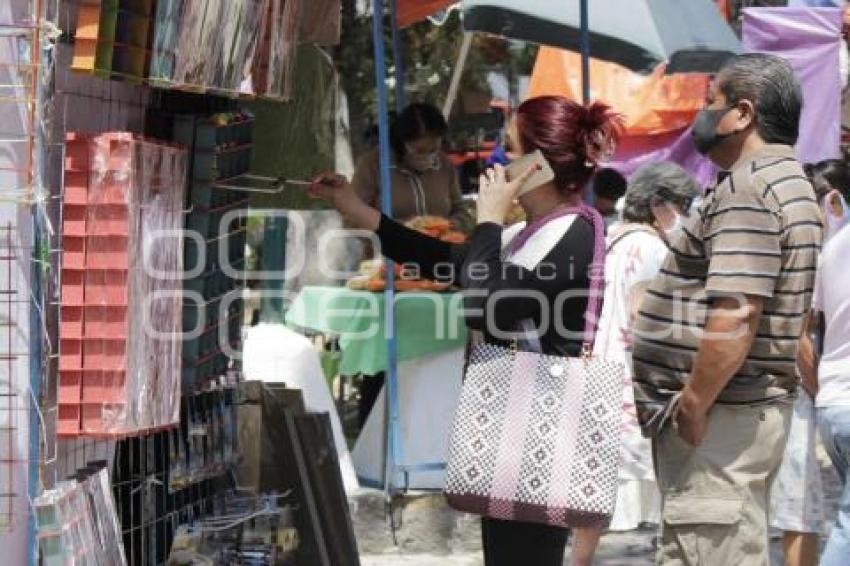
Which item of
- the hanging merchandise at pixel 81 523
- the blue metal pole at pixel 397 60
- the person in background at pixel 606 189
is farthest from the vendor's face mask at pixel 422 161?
the hanging merchandise at pixel 81 523

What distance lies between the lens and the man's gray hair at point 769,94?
13.1ft

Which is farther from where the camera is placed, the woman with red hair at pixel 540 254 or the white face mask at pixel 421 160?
the white face mask at pixel 421 160

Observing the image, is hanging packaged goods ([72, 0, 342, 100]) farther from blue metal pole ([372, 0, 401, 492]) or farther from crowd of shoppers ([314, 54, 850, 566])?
blue metal pole ([372, 0, 401, 492])

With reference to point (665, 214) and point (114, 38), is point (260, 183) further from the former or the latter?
point (665, 214)

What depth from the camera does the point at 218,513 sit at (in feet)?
14.9

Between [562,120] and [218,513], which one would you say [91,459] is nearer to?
[218,513]

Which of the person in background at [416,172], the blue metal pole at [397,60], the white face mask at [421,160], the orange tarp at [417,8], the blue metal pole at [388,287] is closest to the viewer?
the blue metal pole at [388,287]

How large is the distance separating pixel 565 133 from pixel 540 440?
0.85 metres

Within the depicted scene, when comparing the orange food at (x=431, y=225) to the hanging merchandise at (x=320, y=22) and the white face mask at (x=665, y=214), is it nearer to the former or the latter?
the white face mask at (x=665, y=214)

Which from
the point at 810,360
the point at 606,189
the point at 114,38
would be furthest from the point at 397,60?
the point at 114,38

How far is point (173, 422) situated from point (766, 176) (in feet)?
5.45

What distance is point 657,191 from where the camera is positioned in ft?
22.4

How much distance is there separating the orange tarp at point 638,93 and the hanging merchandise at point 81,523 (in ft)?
30.3

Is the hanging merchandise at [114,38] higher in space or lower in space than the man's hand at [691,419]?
higher
